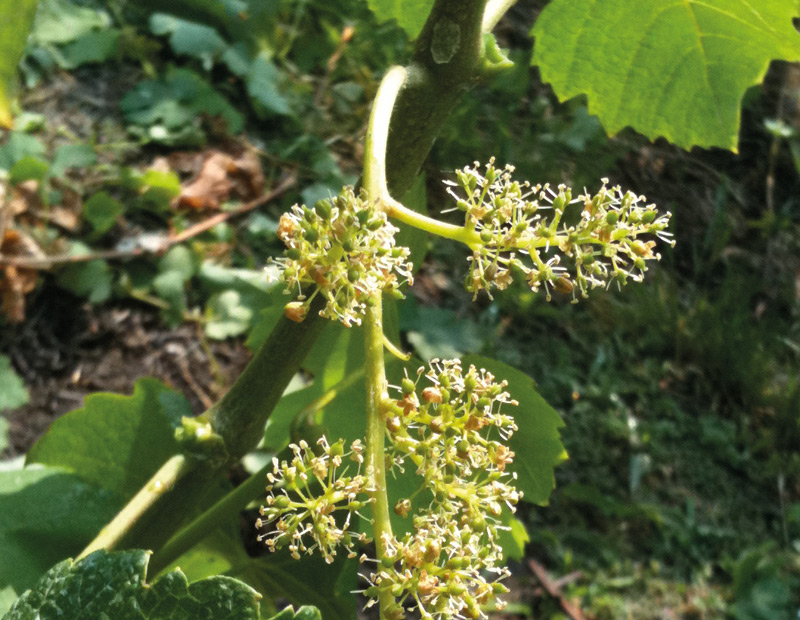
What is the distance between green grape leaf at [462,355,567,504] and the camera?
1120 mm

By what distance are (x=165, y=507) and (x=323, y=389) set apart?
39 centimetres

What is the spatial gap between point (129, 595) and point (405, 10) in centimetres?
75

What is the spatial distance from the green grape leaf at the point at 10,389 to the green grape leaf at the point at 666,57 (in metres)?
1.56

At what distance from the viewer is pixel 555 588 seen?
2191 millimetres

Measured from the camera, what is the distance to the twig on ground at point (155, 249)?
220 cm

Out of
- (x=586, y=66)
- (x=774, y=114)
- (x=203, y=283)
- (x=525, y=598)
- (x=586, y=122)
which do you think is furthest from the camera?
(x=774, y=114)

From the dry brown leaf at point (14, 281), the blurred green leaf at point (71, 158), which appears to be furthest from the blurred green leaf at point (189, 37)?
the dry brown leaf at point (14, 281)

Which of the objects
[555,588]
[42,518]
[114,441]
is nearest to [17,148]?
[114,441]

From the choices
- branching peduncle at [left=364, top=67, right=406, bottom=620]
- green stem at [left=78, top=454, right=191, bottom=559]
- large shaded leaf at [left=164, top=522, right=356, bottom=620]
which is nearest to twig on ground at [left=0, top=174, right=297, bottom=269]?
large shaded leaf at [left=164, top=522, right=356, bottom=620]

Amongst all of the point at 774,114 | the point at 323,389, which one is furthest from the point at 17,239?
the point at 774,114

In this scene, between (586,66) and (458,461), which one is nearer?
(458,461)

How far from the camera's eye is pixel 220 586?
748 mm

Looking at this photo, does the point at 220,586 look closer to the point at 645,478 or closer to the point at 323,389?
the point at 323,389

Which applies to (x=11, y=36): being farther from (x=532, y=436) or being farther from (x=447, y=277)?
(x=447, y=277)
